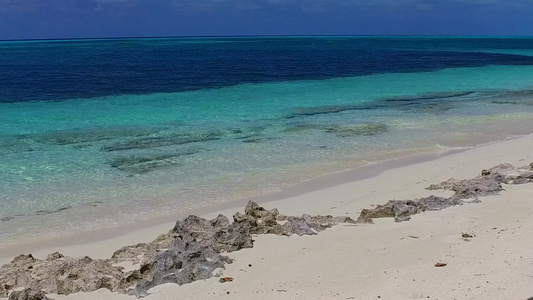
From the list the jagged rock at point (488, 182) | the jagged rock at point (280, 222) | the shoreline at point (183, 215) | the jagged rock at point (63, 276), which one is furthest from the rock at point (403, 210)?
the jagged rock at point (63, 276)

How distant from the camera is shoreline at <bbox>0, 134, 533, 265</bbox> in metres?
7.79

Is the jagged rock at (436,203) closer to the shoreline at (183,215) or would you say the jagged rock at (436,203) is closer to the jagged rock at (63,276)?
the shoreline at (183,215)

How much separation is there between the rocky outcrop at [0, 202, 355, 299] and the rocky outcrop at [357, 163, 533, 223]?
124 cm

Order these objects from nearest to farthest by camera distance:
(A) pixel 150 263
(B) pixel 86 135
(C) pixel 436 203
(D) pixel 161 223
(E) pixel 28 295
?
1. (E) pixel 28 295
2. (A) pixel 150 263
3. (C) pixel 436 203
4. (D) pixel 161 223
5. (B) pixel 86 135

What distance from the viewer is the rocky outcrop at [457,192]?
822 centimetres

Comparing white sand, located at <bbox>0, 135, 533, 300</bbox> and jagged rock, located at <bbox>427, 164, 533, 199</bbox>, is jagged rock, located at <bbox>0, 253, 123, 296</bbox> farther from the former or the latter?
jagged rock, located at <bbox>427, 164, 533, 199</bbox>

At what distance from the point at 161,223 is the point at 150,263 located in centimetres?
259

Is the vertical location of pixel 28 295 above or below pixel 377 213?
above

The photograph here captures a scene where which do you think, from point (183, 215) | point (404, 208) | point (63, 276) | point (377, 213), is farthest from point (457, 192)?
point (63, 276)

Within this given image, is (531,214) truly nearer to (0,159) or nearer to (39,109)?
(0,159)

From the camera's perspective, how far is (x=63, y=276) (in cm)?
626

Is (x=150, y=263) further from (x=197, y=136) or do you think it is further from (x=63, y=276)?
(x=197, y=136)

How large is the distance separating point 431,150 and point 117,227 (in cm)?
871

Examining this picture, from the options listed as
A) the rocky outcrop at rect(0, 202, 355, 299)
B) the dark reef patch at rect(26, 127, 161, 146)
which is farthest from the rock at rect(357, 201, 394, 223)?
the dark reef patch at rect(26, 127, 161, 146)
